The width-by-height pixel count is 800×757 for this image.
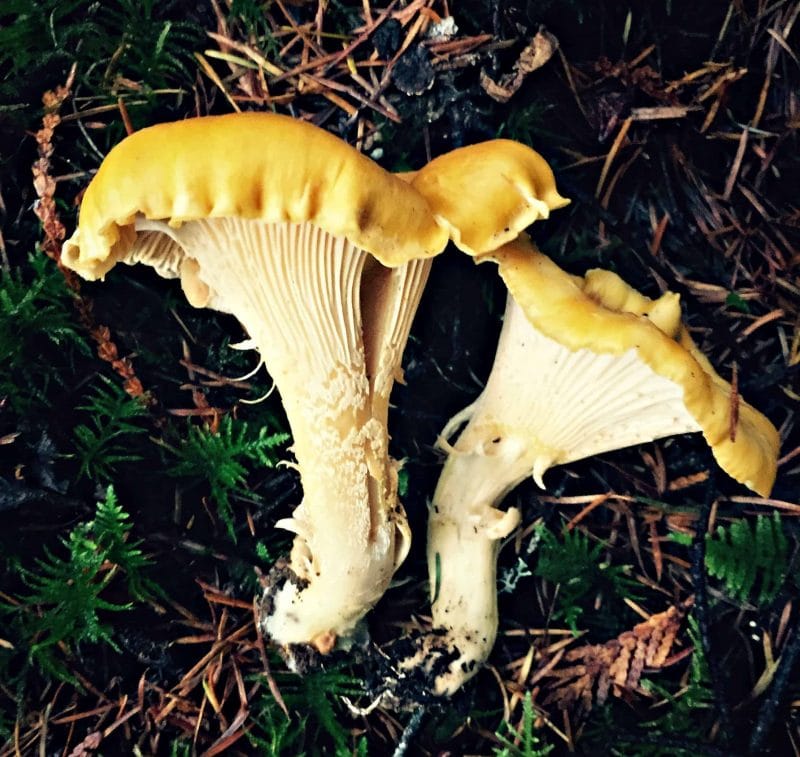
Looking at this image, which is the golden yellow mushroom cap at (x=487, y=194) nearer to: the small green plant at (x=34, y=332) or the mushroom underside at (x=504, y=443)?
the mushroom underside at (x=504, y=443)

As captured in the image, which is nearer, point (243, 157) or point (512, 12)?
point (243, 157)

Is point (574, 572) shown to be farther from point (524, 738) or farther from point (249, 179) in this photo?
point (249, 179)

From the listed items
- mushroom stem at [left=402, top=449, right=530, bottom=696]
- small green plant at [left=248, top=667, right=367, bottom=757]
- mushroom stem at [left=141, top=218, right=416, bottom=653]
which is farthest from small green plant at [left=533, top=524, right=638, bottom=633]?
small green plant at [left=248, top=667, right=367, bottom=757]

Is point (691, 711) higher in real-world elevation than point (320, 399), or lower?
lower

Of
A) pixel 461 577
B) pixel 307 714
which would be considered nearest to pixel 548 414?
pixel 461 577

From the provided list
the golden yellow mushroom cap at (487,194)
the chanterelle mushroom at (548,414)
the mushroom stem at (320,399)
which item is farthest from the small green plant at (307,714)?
the golden yellow mushroom cap at (487,194)

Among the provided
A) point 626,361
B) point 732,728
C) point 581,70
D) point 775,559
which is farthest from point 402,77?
point 732,728

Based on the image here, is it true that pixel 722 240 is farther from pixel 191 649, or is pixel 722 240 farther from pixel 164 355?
pixel 191 649
